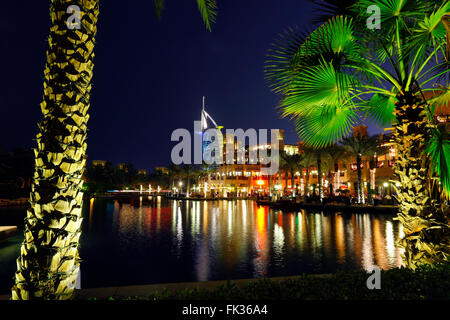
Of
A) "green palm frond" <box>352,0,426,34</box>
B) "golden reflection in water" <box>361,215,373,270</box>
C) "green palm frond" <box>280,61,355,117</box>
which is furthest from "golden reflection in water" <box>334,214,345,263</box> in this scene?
"green palm frond" <box>352,0,426,34</box>

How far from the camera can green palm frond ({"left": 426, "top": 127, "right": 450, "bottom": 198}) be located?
4.27m

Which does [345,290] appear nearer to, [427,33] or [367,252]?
[427,33]

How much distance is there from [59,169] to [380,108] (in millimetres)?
7332

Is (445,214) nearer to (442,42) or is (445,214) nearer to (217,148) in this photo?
(442,42)

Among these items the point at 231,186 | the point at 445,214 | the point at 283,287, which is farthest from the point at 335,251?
the point at 231,186

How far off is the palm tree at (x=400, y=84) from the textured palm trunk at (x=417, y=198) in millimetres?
12

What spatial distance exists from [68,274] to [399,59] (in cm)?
646

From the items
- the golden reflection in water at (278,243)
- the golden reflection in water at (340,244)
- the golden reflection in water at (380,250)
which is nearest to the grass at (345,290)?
the golden reflection in water at (380,250)

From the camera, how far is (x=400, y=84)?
16.4 feet

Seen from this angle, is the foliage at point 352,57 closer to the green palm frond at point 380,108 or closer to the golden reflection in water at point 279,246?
A: the green palm frond at point 380,108

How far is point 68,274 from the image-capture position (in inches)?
114

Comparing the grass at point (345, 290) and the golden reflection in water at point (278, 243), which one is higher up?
the grass at point (345, 290)

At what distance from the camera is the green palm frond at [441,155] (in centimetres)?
427

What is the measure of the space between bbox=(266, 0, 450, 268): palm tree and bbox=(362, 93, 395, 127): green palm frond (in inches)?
38.1
